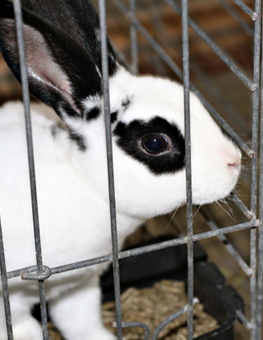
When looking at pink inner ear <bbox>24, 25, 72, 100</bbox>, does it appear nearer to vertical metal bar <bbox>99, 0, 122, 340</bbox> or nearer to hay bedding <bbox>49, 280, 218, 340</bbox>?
vertical metal bar <bbox>99, 0, 122, 340</bbox>

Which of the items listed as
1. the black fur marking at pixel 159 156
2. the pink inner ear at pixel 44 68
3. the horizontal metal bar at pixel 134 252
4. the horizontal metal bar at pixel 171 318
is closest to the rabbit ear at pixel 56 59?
the pink inner ear at pixel 44 68

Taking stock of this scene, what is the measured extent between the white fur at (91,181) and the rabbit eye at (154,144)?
37 mm

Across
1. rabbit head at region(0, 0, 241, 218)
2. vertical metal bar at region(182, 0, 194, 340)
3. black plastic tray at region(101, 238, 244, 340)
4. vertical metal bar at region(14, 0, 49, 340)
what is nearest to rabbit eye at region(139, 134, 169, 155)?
rabbit head at region(0, 0, 241, 218)

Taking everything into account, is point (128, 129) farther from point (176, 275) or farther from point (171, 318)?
point (176, 275)

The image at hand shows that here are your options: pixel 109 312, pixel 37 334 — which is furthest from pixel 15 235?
pixel 109 312

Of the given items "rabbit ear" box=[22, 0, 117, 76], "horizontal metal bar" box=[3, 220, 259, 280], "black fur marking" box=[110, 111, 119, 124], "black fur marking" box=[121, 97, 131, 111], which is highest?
"rabbit ear" box=[22, 0, 117, 76]

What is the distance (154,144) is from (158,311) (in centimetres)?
70

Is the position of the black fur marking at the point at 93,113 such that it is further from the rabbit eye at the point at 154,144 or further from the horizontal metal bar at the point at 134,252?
the horizontal metal bar at the point at 134,252

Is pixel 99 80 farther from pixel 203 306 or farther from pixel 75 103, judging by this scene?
pixel 203 306

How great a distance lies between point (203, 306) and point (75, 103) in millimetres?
813

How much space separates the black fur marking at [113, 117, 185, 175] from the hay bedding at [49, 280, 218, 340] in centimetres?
61

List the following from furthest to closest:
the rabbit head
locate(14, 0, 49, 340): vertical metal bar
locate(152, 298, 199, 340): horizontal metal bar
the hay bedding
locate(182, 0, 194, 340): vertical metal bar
A: 1. the hay bedding
2. locate(152, 298, 199, 340): horizontal metal bar
3. the rabbit head
4. locate(182, 0, 194, 340): vertical metal bar
5. locate(14, 0, 49, 340): vertical metal bar

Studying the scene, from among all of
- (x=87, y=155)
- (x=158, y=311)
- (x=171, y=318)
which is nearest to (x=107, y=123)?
(x=87, y=155)

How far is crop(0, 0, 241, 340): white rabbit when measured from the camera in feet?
3.42
